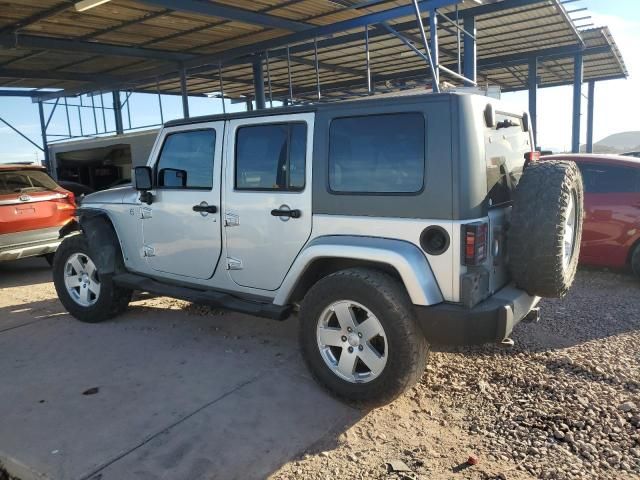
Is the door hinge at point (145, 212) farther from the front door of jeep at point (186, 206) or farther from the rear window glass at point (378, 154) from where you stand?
the rear window glass at point (378, 154)

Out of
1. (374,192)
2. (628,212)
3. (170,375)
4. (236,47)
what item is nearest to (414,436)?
(374,192)

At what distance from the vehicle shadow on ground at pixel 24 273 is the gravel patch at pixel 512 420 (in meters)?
5.98

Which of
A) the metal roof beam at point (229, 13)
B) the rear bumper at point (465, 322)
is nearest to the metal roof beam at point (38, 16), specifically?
the metal roof beam at point (229, 13)

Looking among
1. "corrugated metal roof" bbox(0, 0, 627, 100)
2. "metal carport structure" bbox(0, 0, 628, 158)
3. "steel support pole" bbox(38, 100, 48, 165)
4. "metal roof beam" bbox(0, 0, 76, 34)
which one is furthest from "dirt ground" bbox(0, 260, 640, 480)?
"steel support pole" bbox(38, 100, 48, 165)

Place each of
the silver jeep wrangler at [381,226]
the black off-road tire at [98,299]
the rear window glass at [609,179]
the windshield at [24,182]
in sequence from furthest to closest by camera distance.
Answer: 1. the windshield at [24,182]
2. the rear window glass at [609,179]
3. the black off-road tire at [98,299]
4. the silver jeep wrangler at [381,226]

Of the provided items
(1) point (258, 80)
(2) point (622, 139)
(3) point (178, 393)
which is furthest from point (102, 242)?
(2) point (622, 139)

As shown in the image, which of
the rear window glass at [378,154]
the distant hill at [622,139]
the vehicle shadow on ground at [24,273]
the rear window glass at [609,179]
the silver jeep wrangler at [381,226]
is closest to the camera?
the silver jeep wrangler at [381,226]

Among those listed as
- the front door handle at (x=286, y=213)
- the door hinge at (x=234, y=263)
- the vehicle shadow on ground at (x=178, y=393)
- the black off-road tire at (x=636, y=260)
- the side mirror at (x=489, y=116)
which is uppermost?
the side mirror at (x=489, y=116)

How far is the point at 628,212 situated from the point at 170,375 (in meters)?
5.39

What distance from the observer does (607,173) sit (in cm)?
628

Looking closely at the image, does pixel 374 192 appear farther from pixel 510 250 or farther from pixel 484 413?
pixel 484 413

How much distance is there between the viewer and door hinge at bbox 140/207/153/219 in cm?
460

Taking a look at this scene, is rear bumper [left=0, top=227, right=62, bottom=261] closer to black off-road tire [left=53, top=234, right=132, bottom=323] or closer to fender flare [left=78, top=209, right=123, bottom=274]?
black off-road tire [left=53, top=234, right=132, bottom=323]

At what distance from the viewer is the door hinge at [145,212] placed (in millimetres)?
4602
